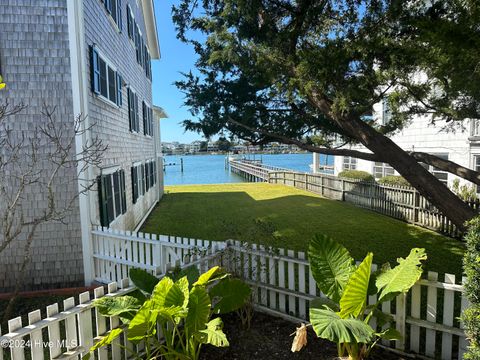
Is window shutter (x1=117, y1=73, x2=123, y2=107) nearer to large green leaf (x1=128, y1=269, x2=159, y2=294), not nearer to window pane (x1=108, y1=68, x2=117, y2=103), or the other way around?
window pane (x1=108, y1=68, x2=117, y2=103)

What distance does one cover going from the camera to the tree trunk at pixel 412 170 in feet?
18.4

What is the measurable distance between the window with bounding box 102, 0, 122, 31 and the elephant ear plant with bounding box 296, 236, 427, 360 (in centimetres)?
756

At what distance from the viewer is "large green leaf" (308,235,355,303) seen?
12.0ft

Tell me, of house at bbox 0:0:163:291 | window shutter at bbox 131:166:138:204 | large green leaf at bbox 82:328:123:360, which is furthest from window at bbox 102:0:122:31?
large green leaf at bbox 82:328:123:360

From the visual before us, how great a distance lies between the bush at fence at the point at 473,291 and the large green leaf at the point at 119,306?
2.95 metres

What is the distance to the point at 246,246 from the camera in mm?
4785

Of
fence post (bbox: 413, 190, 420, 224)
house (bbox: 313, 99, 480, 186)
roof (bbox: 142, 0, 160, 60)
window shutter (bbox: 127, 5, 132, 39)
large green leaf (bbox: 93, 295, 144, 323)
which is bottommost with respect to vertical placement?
fence post (bbox: 413, 190, 420, 224)

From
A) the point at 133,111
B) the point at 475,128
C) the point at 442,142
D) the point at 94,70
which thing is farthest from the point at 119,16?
the point at 442,142

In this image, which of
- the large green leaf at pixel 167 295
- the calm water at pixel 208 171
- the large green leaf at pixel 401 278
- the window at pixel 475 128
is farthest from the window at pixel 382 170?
the calm water at pixel 208 171

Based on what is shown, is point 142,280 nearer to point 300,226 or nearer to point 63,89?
point 63,89

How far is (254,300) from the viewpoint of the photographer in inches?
183

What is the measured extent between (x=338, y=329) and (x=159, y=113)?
16.5m

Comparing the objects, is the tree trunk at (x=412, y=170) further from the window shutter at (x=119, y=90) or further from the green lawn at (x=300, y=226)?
the window shutter at (x=119, y=90)

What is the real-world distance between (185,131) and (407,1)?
503 centimetres
